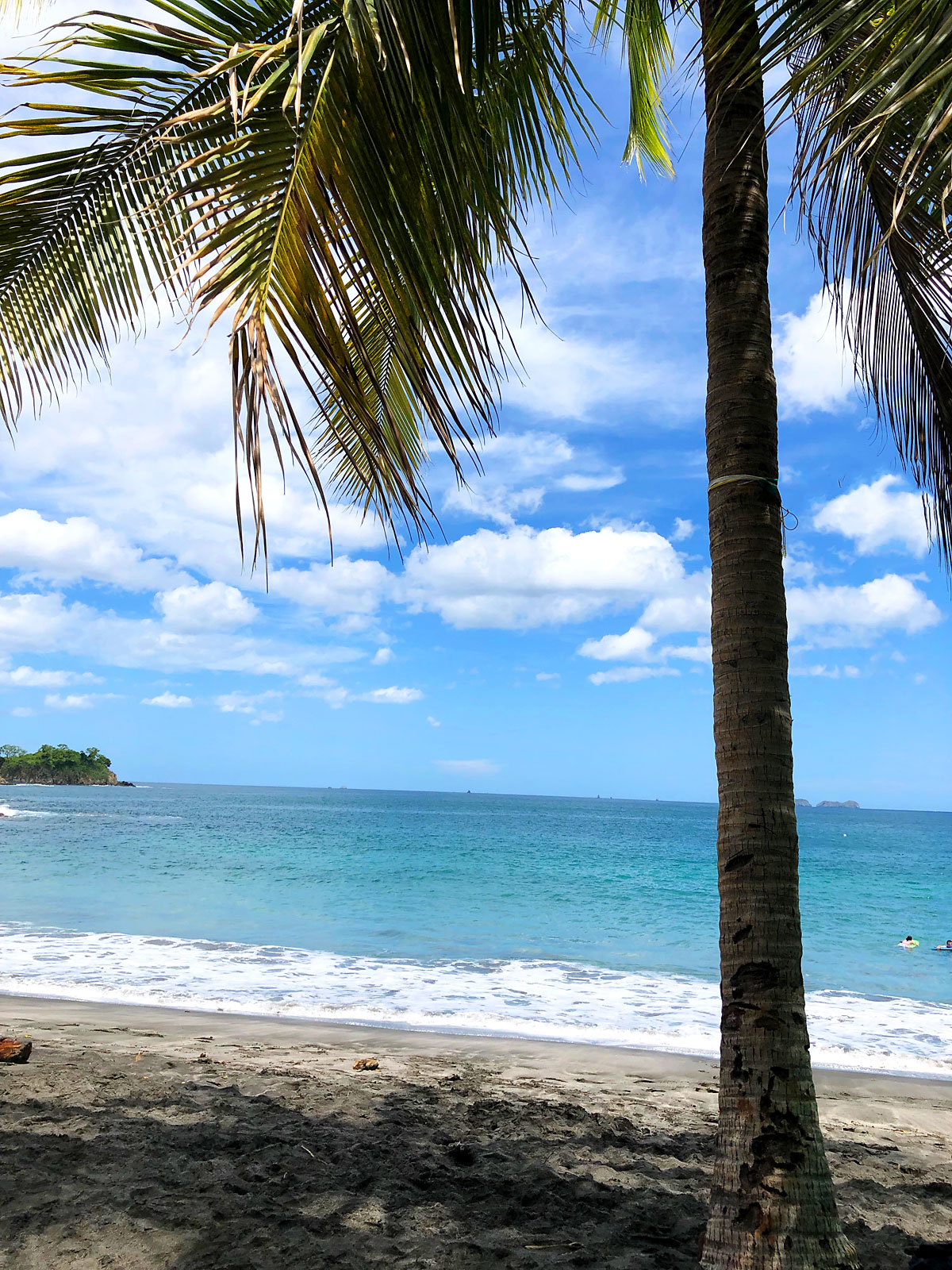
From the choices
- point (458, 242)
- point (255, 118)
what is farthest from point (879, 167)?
point (255, 118)

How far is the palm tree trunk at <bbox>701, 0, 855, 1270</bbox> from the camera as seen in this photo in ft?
8.27

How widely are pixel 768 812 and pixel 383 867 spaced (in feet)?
94.1

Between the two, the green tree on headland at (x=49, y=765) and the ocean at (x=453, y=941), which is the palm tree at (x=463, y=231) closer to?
the ocean at (x=453, y=941)

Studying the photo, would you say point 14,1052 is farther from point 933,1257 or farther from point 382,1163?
point 933,1257

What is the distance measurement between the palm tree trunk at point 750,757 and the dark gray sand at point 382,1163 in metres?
0.56

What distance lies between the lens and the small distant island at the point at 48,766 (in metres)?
118

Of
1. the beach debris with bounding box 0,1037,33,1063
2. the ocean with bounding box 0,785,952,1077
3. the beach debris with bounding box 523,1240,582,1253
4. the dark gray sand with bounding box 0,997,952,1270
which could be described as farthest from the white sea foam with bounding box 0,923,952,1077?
the beach debris with bounding box 523,1240,582,1253

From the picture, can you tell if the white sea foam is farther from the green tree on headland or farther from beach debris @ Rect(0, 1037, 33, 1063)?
the green tree on headland

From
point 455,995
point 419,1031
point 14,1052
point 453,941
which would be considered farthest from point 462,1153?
point 453,941

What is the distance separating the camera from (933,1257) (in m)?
2.65

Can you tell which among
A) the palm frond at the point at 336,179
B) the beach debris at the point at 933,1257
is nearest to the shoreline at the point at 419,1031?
the beach debris at the point at 933,1257

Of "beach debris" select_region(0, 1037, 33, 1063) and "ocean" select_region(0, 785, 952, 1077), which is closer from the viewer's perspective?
"beach debris" select_region(0, 1037, 33, 1063)

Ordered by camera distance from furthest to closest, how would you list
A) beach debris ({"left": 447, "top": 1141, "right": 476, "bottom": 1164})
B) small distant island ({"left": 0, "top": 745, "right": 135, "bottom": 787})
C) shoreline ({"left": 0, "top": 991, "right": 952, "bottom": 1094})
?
small distant island ({"left": 0, "top": 745, "right": 135, "bottom": 787})
shoreline ({"left": 0, "top": 991, "right": 952, "bottom": 1094})
beach debris ({"left": 447, "top": 1141, "right": 476, "bottom": 1164})

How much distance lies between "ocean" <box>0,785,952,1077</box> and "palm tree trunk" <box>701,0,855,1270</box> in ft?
18.3
